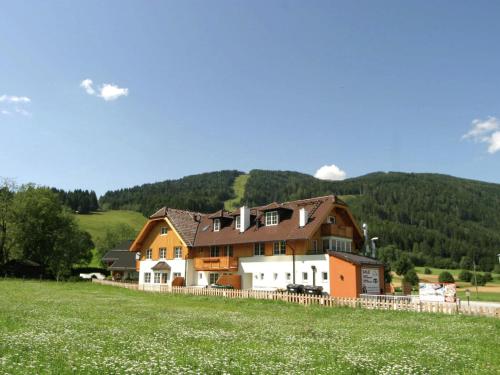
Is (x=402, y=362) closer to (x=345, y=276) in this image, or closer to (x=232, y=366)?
(x=232, y=366)

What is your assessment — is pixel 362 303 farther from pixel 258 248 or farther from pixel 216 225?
pixel 216 225

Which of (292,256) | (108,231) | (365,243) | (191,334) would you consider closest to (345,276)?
(292,256)

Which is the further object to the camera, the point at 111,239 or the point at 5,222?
the point at 111,239

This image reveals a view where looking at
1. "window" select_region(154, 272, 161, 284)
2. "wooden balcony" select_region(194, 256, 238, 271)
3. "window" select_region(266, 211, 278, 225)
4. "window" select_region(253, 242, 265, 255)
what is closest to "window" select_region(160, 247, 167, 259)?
"window" select_region(154, 272, 161, 284)

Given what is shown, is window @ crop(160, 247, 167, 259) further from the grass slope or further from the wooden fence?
the grass slope

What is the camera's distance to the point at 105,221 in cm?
15450

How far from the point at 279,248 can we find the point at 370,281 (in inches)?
384

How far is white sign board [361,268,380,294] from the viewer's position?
37656 millimetres

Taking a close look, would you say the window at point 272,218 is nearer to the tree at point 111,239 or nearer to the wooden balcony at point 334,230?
the wooden balcony at point 334,230

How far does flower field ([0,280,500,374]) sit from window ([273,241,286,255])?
70.5 ft

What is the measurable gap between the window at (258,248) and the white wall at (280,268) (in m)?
0.56

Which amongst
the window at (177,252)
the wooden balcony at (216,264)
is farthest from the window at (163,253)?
the wooden balcony at (216,264)

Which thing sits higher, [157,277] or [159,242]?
[159,242]

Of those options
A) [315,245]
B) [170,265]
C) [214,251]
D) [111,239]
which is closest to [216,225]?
[214,251]
